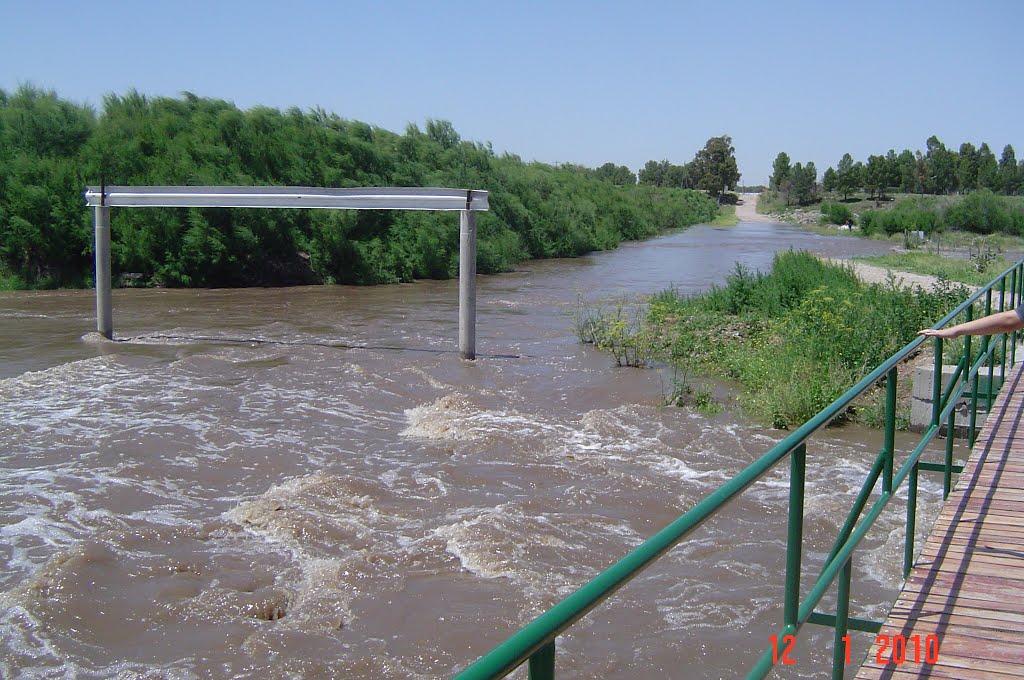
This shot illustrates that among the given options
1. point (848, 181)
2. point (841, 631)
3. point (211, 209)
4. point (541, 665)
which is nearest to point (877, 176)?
point (848, 181)

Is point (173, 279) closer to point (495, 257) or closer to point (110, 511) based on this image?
point (495, 257)

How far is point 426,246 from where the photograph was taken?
29516mm

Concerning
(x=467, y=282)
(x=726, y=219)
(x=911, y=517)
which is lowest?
(x=911, y=517)

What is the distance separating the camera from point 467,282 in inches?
586

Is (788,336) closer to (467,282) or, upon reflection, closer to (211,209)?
(467,282)

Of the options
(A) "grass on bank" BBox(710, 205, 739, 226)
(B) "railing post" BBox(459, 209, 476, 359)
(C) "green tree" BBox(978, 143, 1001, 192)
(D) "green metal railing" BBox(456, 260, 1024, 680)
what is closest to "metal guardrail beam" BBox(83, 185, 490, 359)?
(B) "railing post" BBox(459, 209, 476, 359)

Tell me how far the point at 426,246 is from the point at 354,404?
57.9 feet

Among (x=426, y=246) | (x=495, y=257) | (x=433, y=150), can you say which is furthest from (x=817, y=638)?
(x=433, y=150)

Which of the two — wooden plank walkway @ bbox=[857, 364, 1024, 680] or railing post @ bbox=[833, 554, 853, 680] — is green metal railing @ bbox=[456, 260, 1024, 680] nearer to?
railing post @ bbox=[833, 554, 853, 680]

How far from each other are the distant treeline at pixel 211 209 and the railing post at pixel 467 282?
1227 cm

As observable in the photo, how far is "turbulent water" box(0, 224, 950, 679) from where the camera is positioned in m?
5.96

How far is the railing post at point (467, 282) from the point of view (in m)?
14.8

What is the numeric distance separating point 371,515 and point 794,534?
18.5ft

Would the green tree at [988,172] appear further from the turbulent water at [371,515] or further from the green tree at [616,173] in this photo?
the turbulent water at [371,515]
